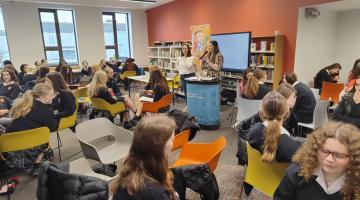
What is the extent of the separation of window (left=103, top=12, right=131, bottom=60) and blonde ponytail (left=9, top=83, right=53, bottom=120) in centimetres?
785

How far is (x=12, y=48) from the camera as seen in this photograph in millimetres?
8859

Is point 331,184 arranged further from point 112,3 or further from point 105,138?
point 112,3

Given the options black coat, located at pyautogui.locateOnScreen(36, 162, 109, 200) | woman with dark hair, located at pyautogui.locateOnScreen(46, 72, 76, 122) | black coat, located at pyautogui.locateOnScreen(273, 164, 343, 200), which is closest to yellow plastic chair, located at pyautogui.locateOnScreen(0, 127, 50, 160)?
woman with dark hair, located at pyautogui.locateOnScreen(46, 72, 76, 122)

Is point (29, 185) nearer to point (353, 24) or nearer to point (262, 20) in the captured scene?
point (262, 20)

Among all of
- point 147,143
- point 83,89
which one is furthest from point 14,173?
point 147,143

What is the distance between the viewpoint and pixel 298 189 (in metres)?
1.37

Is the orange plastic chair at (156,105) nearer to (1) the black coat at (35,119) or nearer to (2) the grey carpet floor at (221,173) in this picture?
(2) the grey carpet floor at (221,173)

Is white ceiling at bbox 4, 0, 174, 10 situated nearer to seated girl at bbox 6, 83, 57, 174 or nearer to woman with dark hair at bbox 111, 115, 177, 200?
seated girl at bbox 6, 83, 57, 174

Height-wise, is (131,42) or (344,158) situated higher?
(131,42)

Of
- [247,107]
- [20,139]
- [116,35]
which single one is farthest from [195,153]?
[116,35]

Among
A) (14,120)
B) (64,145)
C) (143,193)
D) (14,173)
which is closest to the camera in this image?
(143,193)

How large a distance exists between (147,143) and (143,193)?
0.23m

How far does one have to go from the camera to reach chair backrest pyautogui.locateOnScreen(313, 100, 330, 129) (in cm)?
331

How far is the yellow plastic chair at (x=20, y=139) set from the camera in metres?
2.67
